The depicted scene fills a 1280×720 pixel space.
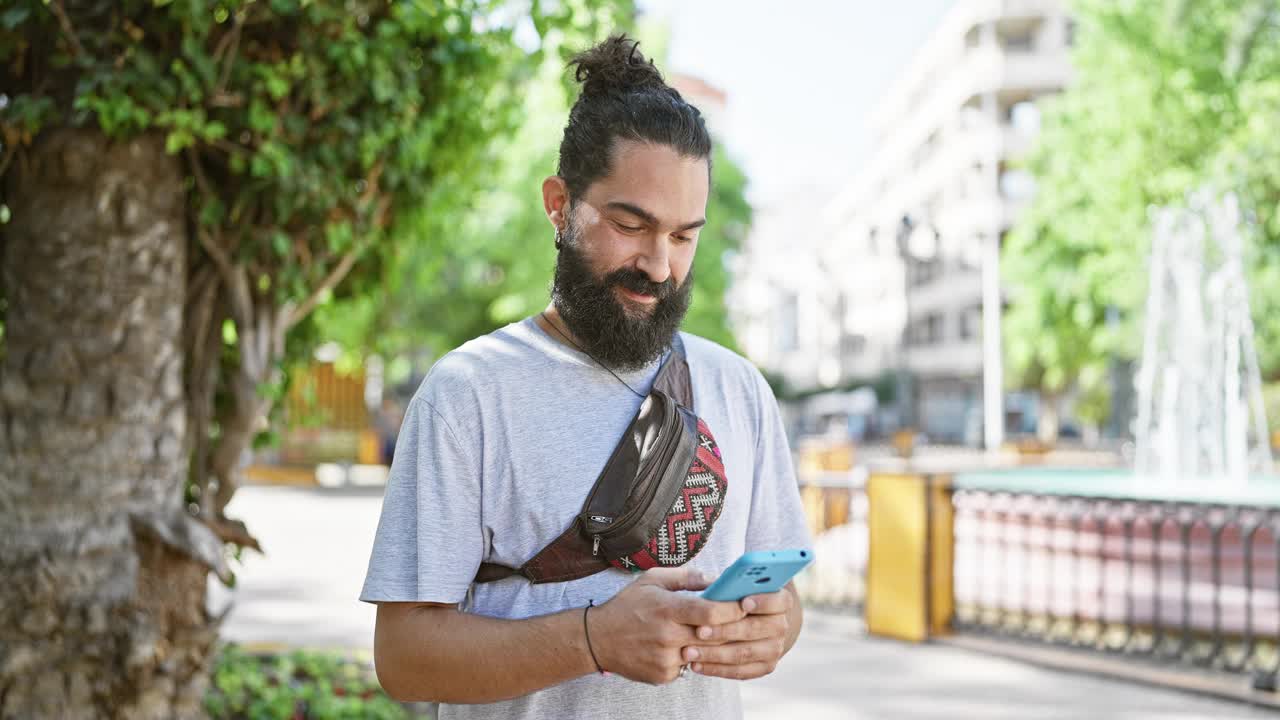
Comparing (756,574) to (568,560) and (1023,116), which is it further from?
(1023,116)

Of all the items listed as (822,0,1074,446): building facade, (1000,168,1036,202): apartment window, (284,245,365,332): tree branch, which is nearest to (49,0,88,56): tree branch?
(284,245,365,332): tree branch

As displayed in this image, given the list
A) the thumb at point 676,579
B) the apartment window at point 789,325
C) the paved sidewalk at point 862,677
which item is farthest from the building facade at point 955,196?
the thumb at point 676,579

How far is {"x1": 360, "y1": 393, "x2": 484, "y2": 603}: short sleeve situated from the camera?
6.06ft

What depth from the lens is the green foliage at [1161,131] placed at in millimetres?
22781

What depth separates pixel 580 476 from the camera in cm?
193

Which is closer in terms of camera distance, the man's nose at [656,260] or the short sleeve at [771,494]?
the man's nose at [656,260]

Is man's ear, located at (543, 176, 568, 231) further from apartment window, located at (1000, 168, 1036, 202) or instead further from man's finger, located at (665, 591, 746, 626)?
apartment window, located at (1000, 168, 1036, 202)

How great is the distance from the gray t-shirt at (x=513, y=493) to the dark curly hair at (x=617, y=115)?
32cm

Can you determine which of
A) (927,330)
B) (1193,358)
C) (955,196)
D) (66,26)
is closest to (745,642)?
(66,26)

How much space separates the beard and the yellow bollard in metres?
7.45

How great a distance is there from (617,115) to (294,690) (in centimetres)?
456

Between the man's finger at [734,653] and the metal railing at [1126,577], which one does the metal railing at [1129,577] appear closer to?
the metal railing at [1126,577]

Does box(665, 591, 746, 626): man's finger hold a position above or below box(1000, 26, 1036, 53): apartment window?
below

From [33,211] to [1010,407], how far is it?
63966mm
